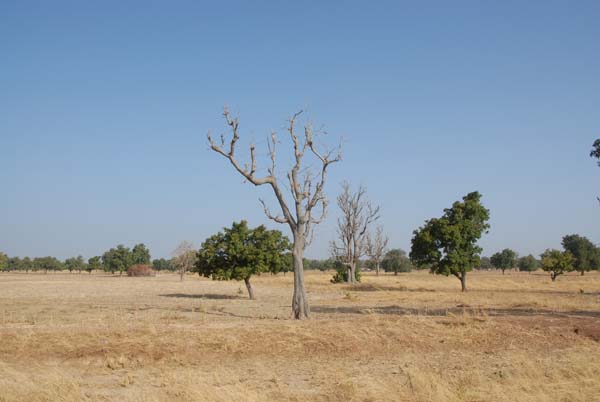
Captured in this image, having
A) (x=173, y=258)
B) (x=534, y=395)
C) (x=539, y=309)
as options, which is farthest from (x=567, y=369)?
(x=173, y=258)

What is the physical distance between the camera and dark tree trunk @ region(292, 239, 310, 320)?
71.2 feet

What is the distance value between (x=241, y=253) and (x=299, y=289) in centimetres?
1530

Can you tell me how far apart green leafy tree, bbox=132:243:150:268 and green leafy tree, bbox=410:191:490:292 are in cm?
10549

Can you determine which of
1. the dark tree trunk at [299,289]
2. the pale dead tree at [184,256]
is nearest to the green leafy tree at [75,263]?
the pale dead tree at [184,256]

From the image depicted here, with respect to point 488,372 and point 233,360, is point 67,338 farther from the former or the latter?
point 488,372

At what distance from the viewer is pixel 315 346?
14.7 meters

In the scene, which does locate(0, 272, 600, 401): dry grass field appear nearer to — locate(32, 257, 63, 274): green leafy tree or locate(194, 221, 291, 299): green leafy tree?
locate(194, 221, 291, 299): green leafy tree

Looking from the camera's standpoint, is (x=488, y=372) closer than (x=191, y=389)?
No

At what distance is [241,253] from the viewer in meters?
36.6

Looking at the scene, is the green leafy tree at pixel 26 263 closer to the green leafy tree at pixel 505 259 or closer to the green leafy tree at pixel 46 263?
the green leafy tree at pixel 46 263

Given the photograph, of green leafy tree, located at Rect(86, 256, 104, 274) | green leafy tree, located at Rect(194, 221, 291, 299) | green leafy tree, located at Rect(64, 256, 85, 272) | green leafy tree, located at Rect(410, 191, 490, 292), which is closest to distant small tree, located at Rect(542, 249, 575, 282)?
green leafy tree, located at Rect(410, 191, 490, 292)

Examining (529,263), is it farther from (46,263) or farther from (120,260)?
(46,263)

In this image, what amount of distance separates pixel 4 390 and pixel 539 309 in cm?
2514

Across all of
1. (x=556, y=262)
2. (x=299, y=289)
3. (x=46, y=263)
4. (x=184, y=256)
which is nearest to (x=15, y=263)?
(x=46, y=263)
